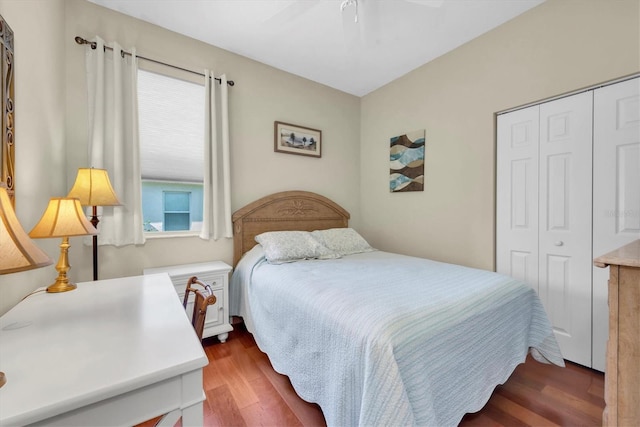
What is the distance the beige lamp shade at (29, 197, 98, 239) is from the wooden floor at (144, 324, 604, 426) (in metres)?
1.13

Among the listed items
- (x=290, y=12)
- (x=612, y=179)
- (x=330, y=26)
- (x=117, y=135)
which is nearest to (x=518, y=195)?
(x=612, y=179)

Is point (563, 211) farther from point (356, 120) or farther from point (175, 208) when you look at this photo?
point (175, 208)

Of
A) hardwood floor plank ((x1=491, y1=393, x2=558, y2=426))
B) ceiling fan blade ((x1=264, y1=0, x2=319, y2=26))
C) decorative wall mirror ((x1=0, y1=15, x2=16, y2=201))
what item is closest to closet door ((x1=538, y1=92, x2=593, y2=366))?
hardwood floor plank ((x1=491, y1=393, x2=558, y2=426))

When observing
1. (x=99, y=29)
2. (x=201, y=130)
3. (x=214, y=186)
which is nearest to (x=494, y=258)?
(x=214, y=186)

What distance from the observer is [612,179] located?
183cm

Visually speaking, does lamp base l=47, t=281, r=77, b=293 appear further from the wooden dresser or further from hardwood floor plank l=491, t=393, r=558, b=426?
hardwood floor plank l=491, t=393, r=558, b=426

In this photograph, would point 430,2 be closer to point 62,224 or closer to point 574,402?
point 62,224

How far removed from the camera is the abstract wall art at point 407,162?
3.01 meters

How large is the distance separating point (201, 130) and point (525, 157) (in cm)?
290

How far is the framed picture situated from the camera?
3029 millimetres

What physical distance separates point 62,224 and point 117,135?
3.96ft

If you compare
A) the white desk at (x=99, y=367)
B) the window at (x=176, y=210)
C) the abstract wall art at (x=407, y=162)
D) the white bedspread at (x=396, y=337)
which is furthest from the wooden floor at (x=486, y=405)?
the abstract wall art at (x=407, y=162)

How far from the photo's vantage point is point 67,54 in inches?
78.5

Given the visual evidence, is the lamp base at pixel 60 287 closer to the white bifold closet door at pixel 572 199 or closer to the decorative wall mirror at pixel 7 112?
the decorative wall mirror at pixel 7 112
